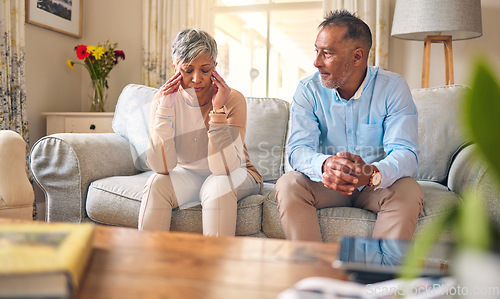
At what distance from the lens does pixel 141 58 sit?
3.88 m

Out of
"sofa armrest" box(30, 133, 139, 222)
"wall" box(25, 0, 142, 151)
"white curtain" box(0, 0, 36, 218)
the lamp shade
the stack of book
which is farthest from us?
"wall" box(25, 0, 142, 151)

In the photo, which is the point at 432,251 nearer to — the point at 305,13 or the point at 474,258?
the point at 474,258

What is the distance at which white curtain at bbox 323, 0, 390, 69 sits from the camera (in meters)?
3.32

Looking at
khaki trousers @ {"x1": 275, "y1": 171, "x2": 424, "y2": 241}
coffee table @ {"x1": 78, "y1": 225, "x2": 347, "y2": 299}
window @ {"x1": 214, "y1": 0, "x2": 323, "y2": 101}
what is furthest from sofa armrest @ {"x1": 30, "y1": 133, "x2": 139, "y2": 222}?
window @ {"x1": 214, "y1": 0, "x2": 323, "y2": 101}

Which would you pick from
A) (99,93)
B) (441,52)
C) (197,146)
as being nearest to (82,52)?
(99,93)

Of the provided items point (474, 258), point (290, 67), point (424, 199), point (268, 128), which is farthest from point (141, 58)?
point (474, 258)

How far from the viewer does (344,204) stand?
1759 mm

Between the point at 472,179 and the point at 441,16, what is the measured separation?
1383 mm

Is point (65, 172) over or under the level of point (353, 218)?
over

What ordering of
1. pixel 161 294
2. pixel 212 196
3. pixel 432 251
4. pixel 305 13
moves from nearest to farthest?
1. pixel 161 294
2. pixel 432 251
3. pixel 212 196
4. pixel 305 13

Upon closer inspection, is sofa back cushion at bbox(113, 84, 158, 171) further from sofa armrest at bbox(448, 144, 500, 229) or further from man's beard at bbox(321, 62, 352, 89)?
sofa armrest at bbox(448, 144, 500, 229)

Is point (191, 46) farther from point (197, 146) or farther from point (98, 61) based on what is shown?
point (98, 61)

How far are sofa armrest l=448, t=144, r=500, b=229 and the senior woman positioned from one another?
32.7 inches

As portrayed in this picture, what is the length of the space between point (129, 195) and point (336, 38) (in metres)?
1.09
